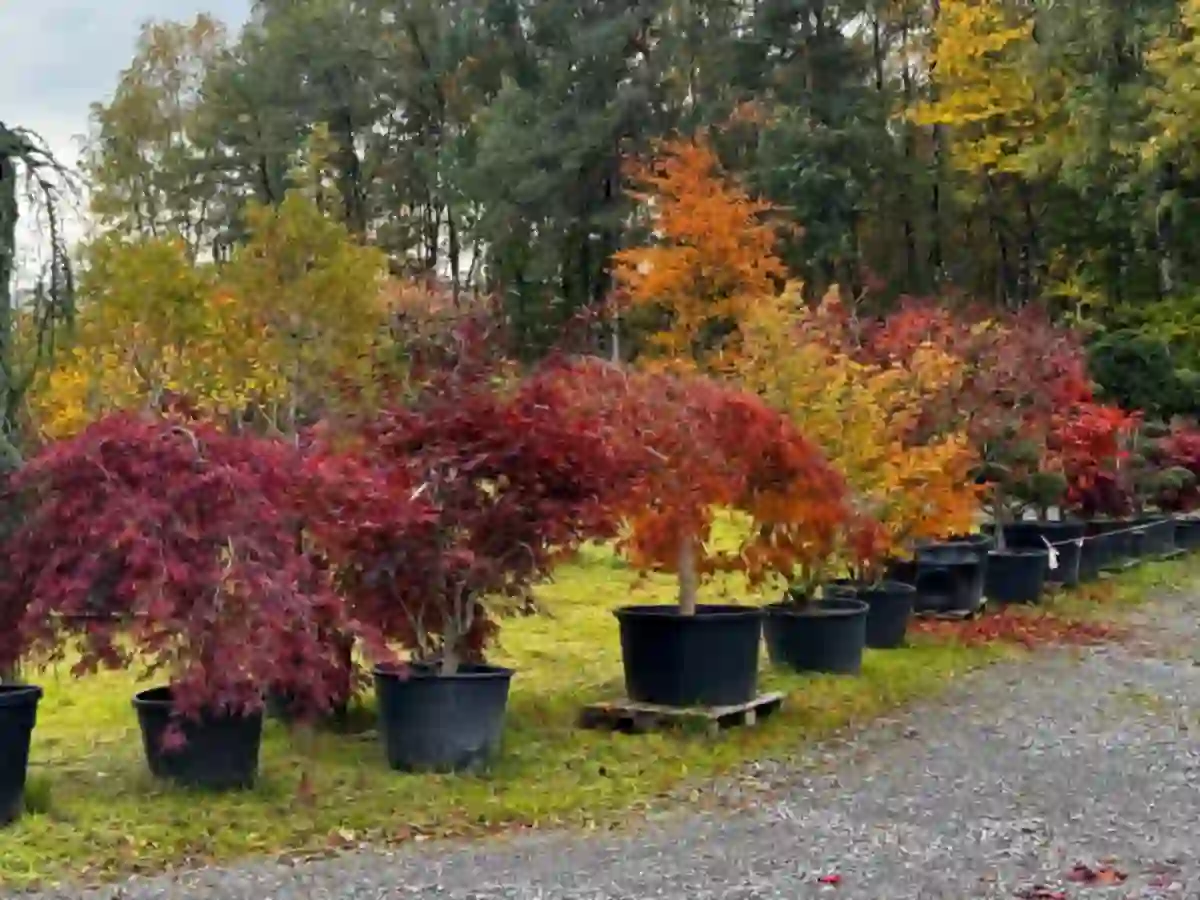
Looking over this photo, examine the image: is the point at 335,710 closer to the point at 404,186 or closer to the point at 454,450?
the point at 454,450

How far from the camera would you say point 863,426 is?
374 inches

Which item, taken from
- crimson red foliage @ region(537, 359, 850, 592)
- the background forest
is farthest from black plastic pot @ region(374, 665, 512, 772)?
the background forest

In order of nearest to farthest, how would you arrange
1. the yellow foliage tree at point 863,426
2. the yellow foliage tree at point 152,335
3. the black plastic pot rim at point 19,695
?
the black plastic pot rim at point 19,695 → the yellow foliage tree at point 863,426 → the yellow foliage tree at point 152,335

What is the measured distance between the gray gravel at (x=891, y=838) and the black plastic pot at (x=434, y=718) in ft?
3.03

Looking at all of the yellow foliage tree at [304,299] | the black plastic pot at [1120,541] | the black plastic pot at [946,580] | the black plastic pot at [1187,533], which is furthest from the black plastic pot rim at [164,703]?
the black plastic pot at [1187,533]

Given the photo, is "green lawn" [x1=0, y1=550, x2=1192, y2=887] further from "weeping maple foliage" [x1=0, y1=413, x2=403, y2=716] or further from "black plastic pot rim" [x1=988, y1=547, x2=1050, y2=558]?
"black plastic pot rim" [x1=988, y1=547, x2=1050, y2=558]

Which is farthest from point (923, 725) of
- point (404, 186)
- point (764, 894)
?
point (404, 186)

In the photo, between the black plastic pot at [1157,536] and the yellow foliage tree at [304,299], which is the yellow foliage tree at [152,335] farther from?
the black plastic pot at [1157,536]

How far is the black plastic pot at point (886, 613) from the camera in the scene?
1034 centimetres

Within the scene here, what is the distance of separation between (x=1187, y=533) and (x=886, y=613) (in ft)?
31.3

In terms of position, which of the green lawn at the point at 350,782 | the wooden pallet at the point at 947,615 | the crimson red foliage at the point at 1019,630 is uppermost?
the wooden pallet at the point at 947,615

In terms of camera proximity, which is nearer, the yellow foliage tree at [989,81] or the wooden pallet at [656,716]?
the wooden pallet at [656,716]

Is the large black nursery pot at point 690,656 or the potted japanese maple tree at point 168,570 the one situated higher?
the potted japanese maple tree at point 168,570

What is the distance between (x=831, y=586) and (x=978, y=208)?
2294cm
